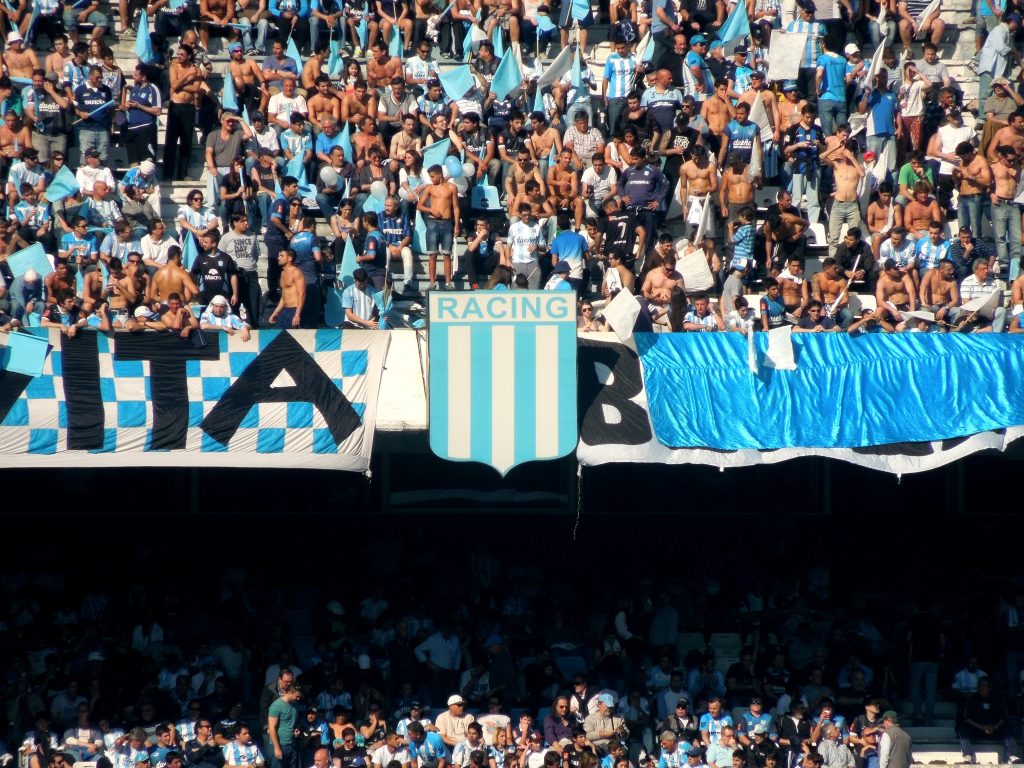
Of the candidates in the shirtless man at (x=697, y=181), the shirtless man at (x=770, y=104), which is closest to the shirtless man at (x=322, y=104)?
the shirtless man at (x=697, y=181)

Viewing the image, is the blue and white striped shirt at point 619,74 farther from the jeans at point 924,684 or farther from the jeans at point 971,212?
the jeans at point 924,684

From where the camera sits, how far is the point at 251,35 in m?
23.9

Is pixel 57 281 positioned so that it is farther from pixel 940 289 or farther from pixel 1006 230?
pixel 1006 230

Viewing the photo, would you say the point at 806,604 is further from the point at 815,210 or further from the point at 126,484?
the point at 126,484

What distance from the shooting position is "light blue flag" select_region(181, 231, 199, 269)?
20.5 meters

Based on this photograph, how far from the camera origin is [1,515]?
2333 centimetres

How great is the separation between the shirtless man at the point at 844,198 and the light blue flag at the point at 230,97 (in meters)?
7.96

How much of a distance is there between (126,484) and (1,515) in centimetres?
171

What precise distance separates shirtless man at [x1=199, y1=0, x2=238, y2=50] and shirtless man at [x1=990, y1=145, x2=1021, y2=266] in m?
10.5

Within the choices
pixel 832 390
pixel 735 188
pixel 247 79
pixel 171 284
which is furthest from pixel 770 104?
pixel 171 284

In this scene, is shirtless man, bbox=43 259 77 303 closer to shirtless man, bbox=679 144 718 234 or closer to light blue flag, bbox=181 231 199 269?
light blue flag, bbox=181 231 199 269

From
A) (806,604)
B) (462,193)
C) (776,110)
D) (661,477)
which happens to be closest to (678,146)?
(776,110)

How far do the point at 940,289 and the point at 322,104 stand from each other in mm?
8268

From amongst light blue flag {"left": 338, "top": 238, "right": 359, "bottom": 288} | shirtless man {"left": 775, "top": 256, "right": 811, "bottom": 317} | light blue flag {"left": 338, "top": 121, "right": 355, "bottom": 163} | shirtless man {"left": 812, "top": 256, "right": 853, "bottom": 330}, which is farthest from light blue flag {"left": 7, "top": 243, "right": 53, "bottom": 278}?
shirtless man {"left": 812, "top": 256, "right": 853, "bottom": 330}
